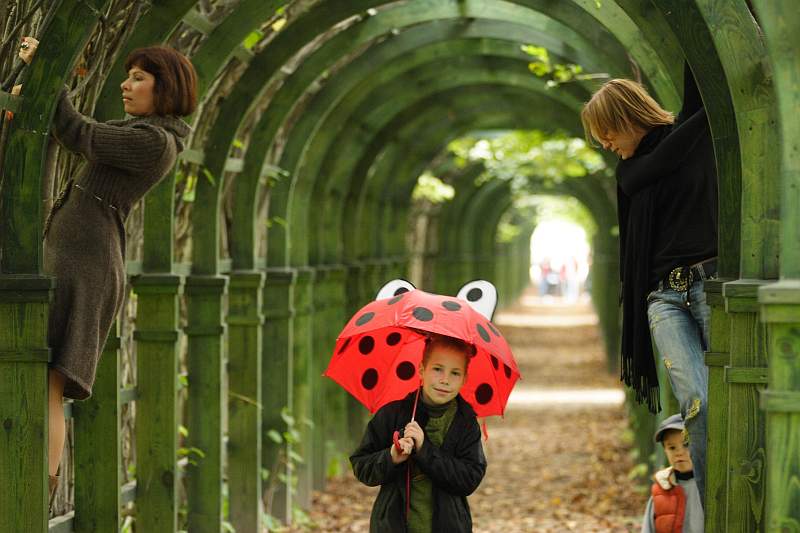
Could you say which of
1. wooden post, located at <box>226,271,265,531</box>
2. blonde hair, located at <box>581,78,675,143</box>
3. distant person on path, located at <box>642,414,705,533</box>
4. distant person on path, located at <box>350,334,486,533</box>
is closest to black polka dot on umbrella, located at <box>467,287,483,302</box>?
distant person on path, located at <box>350,334,486,533</box>

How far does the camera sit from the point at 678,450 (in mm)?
5195

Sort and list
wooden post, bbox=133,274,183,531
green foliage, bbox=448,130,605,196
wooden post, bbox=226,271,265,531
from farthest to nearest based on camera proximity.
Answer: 1. green foliage, bbox=448,130,605,196
2. wooden post, bbox=226,271,265,531
3. wooden post, bbox=133,274,183,531

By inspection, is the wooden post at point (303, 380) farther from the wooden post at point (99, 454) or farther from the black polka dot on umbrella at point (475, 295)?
the black polka dot on umbrella at point (475, 295)

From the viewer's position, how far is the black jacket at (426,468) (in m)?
4.45

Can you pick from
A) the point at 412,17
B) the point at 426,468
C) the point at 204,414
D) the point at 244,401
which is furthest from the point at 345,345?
the point at 412,17

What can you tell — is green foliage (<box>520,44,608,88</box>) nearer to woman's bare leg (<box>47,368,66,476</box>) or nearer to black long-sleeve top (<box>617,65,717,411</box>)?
black long-sleeve top (<box>617,65,717,411</box>)

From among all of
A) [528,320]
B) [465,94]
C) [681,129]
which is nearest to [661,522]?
[681,129]

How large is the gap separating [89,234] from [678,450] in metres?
2.38

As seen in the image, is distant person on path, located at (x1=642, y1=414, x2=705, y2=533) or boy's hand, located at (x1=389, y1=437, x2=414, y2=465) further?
distant person on path, located at (x1=642, y1=414, x2=705, y2=533)

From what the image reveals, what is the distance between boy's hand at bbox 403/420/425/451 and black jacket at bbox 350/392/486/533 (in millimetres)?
24

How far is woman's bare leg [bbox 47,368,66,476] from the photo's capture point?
4.72 m

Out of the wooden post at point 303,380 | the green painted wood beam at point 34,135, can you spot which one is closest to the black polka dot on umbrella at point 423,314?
the green painted wood beam at point 34,135

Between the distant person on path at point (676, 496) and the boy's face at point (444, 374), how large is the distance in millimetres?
1050

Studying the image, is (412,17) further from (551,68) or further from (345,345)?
(345,345)
